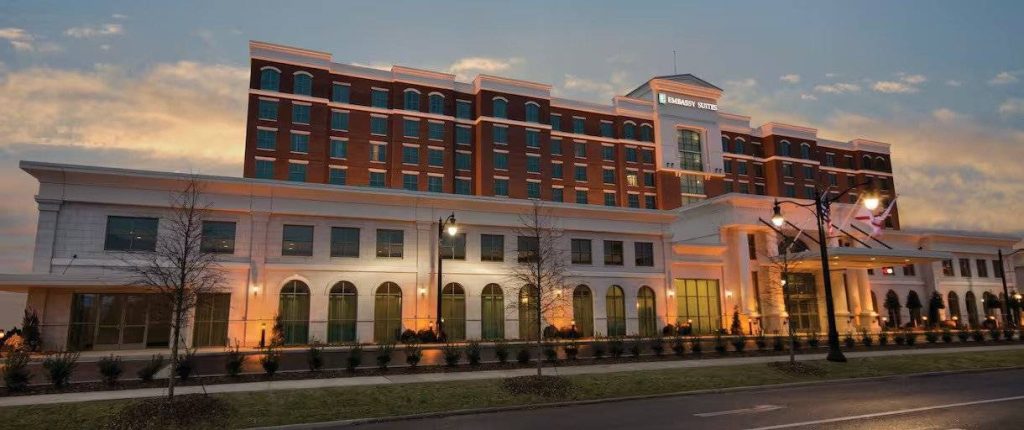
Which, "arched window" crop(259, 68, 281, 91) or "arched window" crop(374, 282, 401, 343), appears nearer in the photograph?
"arched window" crop(374, 282, 401, 343)

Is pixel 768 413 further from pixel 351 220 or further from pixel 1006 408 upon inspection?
pixel 351 220

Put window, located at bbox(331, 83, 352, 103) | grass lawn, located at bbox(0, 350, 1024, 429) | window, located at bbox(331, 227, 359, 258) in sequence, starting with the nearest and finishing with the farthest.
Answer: grass lawn, located at bbox(0, 350, 1024, 429), window, located at bbox(331, 227, 359, 258), window, located at bbox(331, 83, 352, 103)

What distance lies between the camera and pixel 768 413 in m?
15.9

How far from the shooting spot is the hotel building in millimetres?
33750

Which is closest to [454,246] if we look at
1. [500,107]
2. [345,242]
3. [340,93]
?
[345,242]

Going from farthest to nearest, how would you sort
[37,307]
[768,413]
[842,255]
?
[842,255] → [37,307] → [768,413]

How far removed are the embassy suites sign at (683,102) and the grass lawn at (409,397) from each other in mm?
55193

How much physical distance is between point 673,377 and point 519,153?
4809 centimetres

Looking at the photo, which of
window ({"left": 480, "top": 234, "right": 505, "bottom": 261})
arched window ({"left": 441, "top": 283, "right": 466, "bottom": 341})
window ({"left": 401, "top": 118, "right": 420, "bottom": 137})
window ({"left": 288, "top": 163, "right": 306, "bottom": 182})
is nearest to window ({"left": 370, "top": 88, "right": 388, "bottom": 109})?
window ({"left": 401, "top": 118, "right": 420, "bottom": 137})

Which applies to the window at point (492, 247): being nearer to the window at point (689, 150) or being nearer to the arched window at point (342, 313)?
the arched window at point (342, 313)

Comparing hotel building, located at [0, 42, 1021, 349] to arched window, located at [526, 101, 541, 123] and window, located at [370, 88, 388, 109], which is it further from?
arched window, located at [526, 101, 541, 123]

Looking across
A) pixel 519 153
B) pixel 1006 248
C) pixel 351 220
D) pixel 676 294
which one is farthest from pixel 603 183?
pixel 1006 248

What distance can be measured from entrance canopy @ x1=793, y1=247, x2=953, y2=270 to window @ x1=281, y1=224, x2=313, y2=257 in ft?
119

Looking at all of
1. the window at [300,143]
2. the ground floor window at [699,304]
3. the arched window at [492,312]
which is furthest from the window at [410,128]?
the ground floor window at [699,304]
